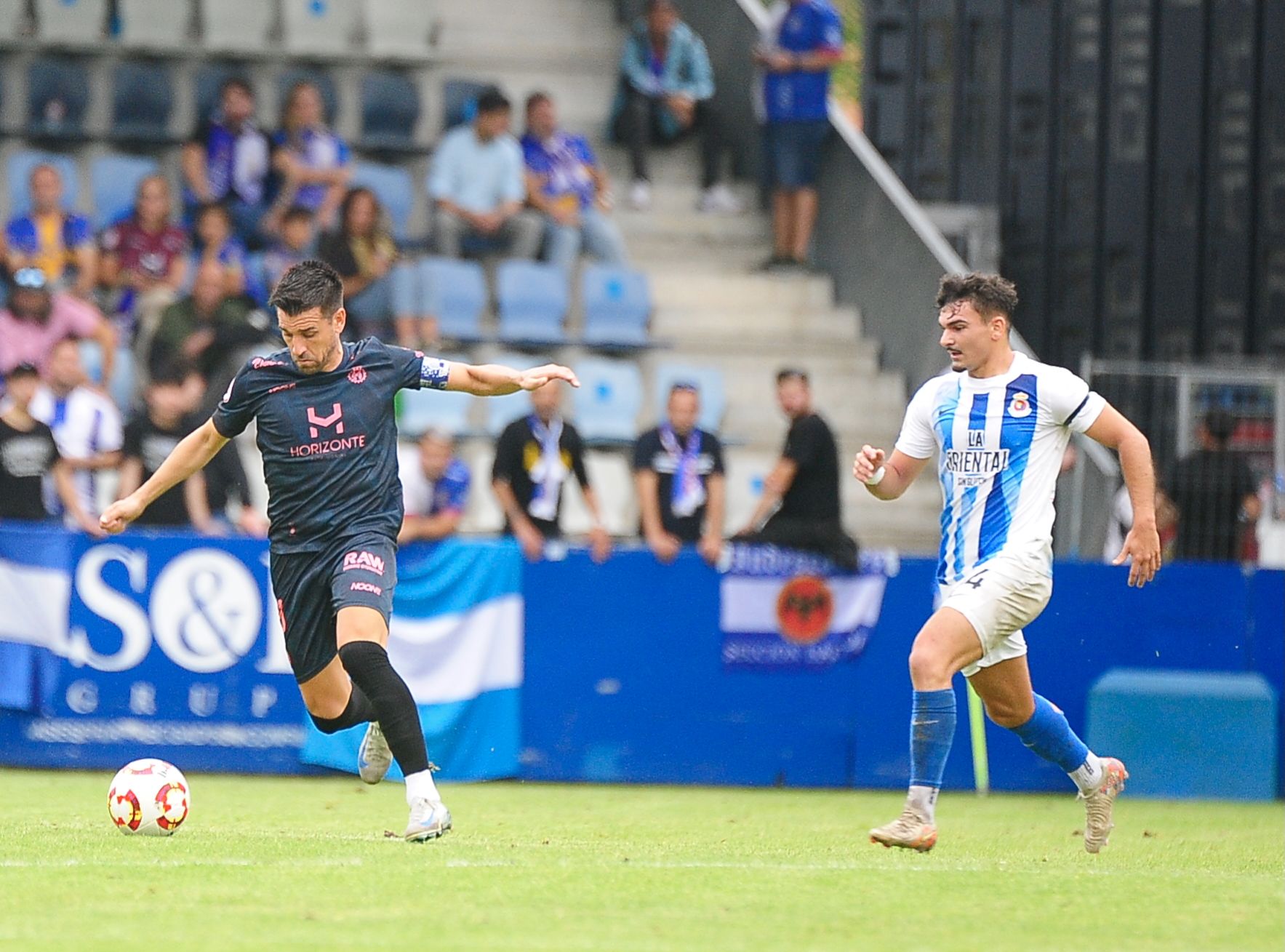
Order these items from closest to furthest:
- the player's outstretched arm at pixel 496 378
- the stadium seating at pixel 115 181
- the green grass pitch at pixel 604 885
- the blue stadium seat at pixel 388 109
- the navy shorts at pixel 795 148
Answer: the green grass pitch at pixel 604 885, the player's outstretched arm at pixel 496 378, the stadium seating at pixel 115 181, the navy shorts at pixel 795 148, the blue stadium seat at pixel 388 109

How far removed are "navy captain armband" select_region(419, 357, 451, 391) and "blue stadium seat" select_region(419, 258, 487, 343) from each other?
8.35 metres

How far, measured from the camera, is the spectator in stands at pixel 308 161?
1723 centimetres

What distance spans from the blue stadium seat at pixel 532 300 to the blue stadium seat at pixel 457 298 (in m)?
0.19

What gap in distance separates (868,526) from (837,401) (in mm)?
1374

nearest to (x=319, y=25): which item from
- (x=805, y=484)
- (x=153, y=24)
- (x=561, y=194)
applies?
(x=153, y=24)

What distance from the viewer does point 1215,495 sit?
48.5 feet

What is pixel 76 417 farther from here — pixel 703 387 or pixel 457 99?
pixel 457 99

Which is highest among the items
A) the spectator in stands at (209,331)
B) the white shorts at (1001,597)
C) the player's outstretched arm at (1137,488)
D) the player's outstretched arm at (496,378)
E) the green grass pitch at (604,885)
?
the spectator in stands at (209,331)

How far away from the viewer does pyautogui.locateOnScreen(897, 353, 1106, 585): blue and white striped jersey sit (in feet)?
27.4

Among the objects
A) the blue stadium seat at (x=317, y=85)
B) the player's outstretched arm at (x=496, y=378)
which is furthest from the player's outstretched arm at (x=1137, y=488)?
the blue stadium seat at (x=317, y=85)

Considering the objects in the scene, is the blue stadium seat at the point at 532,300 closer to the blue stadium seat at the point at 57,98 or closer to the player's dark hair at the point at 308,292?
the blue stadium seat at the point at 57,98

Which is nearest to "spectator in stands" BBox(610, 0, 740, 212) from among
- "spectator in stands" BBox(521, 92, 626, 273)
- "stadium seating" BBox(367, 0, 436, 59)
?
"spectator in stands" BBox(521, 92, 626, 273)

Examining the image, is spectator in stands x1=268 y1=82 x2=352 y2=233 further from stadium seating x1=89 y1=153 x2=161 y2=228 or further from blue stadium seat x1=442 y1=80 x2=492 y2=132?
blue stadium seat x1=442 y1=80 x2=492 y2=132

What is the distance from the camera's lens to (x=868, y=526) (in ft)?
54.6
